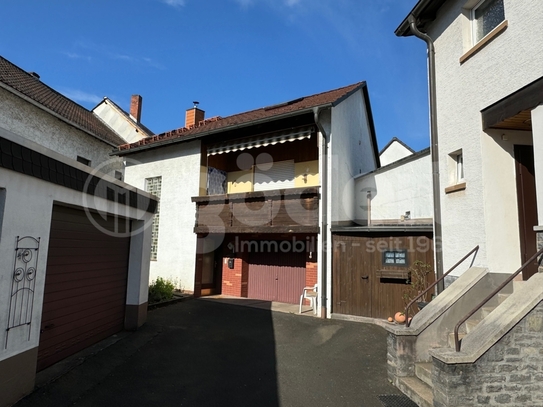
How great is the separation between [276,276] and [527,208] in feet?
30.5

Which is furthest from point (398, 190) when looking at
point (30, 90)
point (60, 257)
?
point (30, 90)

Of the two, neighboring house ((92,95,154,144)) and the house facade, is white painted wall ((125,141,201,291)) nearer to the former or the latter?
neighboring house ((92,95,154,144))

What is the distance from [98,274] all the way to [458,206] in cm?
767

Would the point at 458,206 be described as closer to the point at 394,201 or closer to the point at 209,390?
the point at 394,201

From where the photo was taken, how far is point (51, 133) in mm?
13852

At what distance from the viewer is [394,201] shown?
11.2 metres

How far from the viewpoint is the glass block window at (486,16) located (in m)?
6.26

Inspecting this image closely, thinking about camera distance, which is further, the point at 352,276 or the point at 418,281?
the point at 352,276

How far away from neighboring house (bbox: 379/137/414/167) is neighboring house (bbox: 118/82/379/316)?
10915 millimetres

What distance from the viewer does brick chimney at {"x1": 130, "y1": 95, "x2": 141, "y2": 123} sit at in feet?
76.2

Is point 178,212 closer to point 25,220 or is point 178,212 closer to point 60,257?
point 60,257

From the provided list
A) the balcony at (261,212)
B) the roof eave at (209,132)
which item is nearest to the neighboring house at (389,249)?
the balcony at (261,212)

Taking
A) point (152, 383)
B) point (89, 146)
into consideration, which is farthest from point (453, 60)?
point (89, 146)

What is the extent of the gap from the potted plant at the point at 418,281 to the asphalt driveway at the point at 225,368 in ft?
4.54
